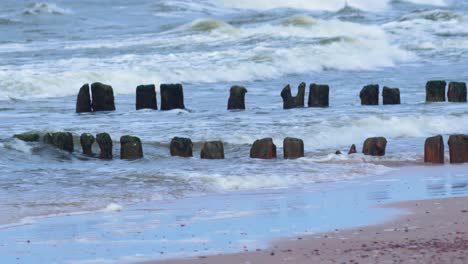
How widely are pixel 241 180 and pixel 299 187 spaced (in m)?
0.51

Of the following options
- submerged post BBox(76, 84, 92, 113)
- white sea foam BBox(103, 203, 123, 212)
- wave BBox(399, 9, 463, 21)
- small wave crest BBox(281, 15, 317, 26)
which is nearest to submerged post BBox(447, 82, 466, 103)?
submerged post BBox(76, 84, 92, 113)

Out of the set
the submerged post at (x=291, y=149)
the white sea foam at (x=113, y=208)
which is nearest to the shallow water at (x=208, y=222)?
the white sea foam at (x=113, y=208)

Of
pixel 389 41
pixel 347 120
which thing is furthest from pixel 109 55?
pixel 347 120

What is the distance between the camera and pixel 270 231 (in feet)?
26.3

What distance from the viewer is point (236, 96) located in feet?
54.7

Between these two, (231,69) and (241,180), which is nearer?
(241,180)

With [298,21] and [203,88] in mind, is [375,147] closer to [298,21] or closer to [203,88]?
[203,88]

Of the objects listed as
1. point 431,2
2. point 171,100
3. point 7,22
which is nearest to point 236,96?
point 171,100

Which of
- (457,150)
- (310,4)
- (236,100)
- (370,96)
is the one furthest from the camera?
(310,4)

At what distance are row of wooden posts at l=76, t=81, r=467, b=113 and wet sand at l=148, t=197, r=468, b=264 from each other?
8.39 metres

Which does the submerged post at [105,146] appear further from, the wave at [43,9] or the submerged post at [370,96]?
the wave at [43,9]

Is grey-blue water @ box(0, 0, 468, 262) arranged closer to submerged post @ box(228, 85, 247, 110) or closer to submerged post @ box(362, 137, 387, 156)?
submerged post @ box(362, 137, 387, 156)

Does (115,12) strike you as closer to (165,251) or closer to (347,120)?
(347,120)

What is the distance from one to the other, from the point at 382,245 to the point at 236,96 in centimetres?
952
